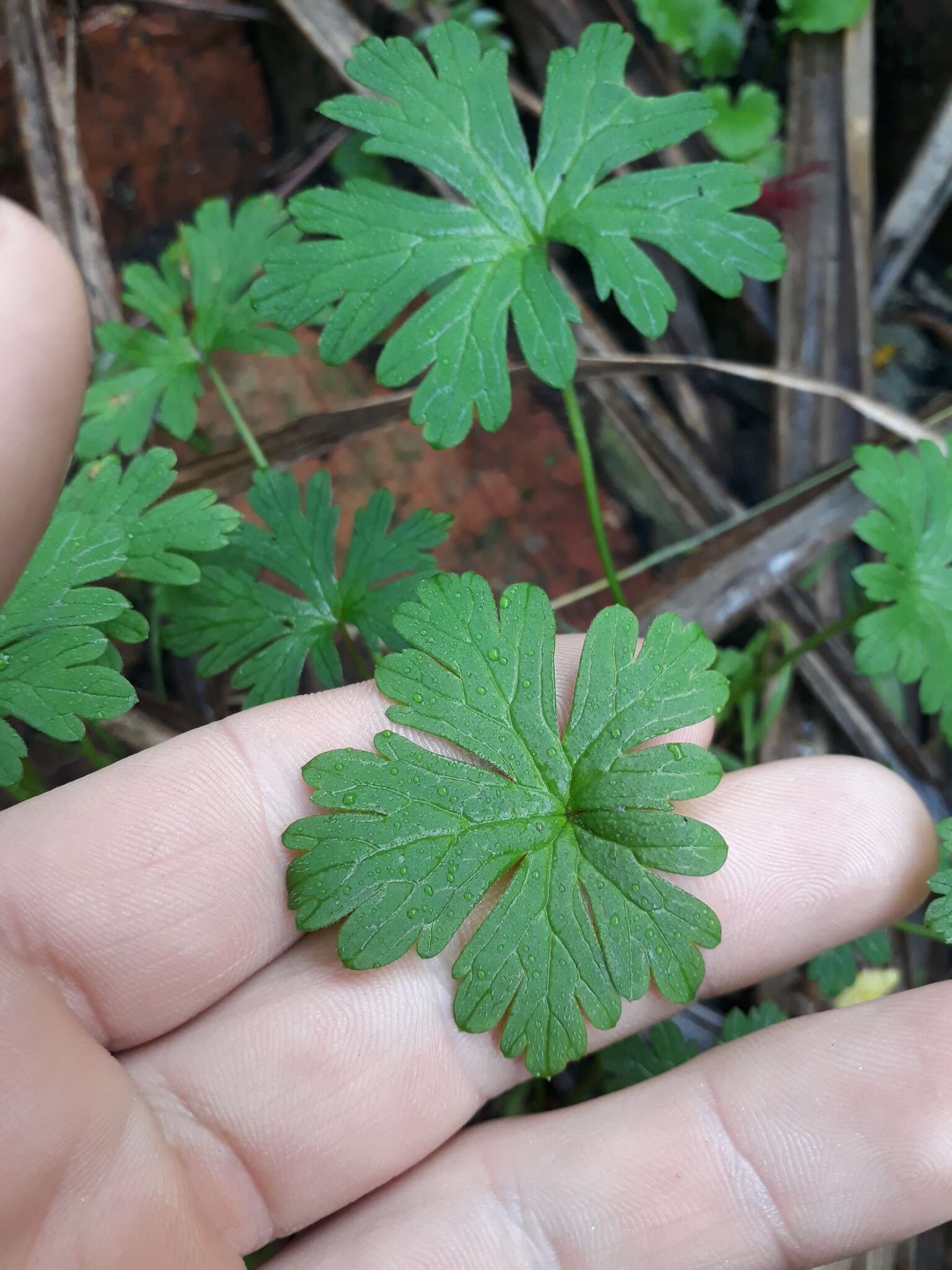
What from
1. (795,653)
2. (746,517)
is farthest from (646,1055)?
(746,517)

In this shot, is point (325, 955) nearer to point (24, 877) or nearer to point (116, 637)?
point (24, 877)

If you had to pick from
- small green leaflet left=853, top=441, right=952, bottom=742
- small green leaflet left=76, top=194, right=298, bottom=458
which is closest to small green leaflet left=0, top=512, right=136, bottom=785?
small green leaflet left=76, top=194, right=298, bottom=458

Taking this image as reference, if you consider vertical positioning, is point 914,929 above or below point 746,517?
below

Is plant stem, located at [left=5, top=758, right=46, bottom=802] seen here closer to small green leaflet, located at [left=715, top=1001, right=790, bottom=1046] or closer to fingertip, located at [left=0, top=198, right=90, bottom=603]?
fingertip, located at [left=0, top=198, right=90, bottom=603]

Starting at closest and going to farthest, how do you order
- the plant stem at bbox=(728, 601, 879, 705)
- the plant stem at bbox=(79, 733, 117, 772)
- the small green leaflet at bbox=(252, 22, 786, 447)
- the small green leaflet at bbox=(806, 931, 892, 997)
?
the small green leaflet at bbox=(252, 22, 786, 447), the plant stem at bbox=(79, 733, 117, 772), the plant stem at bbox=(728, 601, 879, 705), the small green leaflet at bbox=(806, 931, 892, 997)

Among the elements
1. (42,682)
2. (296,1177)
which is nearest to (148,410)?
(42,682)

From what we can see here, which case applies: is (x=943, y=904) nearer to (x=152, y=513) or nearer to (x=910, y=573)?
(x=910, y=573)

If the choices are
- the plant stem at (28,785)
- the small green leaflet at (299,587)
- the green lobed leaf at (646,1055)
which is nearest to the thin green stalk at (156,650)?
→ the small green leaflet at (299,587)
